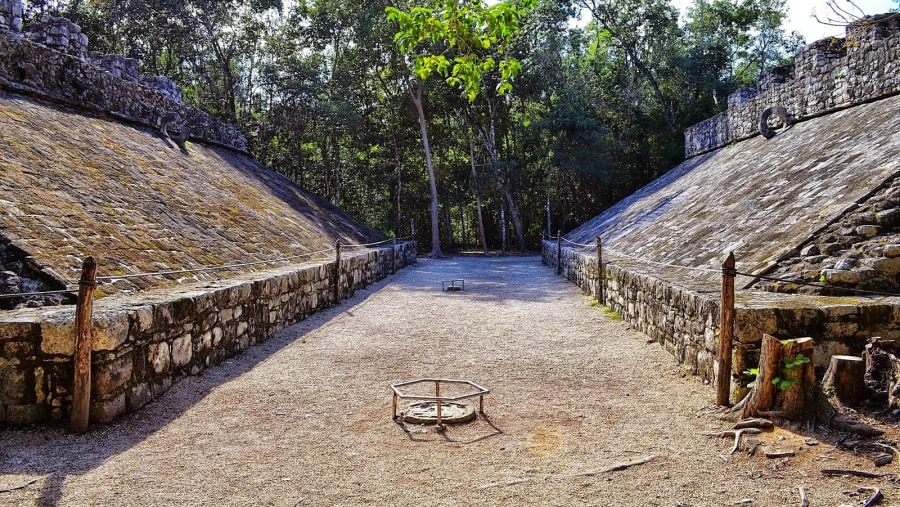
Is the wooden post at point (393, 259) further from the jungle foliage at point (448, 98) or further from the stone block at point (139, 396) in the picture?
the stone block at point (139, 396)

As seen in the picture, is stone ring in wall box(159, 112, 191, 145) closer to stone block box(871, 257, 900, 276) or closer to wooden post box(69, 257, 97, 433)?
wooden post box(69, 257, 97, 433)

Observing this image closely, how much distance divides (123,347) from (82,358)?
44 centimetres

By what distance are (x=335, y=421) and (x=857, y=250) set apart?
4871 mm

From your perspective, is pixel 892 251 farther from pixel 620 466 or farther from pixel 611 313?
pixel 611 313

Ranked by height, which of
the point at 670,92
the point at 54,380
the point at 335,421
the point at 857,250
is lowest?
the point at 335,421

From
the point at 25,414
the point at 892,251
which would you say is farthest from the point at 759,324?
the point at 25,414

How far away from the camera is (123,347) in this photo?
178 inches

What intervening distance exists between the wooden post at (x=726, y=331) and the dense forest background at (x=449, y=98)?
20011mm

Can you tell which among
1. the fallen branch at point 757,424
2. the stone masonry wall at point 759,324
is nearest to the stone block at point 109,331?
the fallen branch at point 757,424

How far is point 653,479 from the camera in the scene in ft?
11.2

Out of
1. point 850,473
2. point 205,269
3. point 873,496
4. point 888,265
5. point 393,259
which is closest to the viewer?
point 873,496

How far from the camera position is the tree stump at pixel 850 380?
4.17 metres

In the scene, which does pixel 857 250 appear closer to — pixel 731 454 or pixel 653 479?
pixel 731 454

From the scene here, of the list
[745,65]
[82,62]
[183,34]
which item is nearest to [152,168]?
[82,62]
